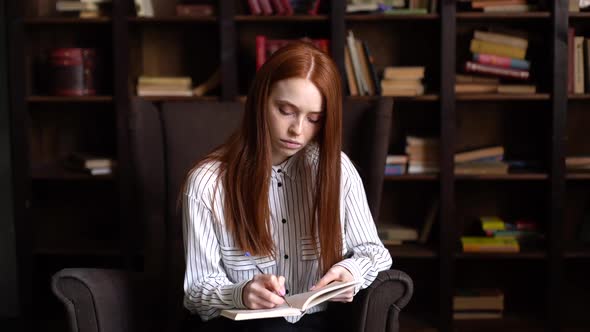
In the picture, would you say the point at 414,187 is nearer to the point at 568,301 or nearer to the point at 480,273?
the point at 480,273

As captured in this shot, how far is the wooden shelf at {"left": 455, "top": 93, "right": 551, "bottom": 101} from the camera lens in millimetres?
3355

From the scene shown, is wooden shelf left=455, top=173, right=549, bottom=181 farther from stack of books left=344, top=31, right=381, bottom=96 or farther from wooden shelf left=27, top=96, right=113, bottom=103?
wooden shelf left=27, top=96, right=113, bottom=103

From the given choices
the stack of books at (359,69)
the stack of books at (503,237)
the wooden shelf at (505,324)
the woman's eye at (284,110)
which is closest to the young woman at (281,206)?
the woman's eye at (284,110)

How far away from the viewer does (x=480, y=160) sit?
354 cm

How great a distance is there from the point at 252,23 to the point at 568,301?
6.34ft

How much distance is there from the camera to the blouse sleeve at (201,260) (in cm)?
187

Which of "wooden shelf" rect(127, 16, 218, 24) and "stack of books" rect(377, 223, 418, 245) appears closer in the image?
"wooden shelf" rect(127, 16, 218, 24)

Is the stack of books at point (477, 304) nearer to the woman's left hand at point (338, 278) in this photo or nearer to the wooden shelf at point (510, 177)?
the wooden shelf at point (510, 177)

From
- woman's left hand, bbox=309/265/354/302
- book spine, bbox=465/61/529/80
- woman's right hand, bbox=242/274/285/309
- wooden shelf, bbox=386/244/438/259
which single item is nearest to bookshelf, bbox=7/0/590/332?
wooden shelf, bbox=386/244/438/259

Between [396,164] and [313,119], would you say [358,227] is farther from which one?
[396,164]

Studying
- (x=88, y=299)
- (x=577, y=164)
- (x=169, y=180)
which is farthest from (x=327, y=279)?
(x=577, y=164)

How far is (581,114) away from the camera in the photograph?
3.68 m

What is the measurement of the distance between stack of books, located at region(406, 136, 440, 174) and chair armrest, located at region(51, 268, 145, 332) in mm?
1787

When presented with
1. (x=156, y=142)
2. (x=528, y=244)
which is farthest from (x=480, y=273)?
(x=156, y=142)
